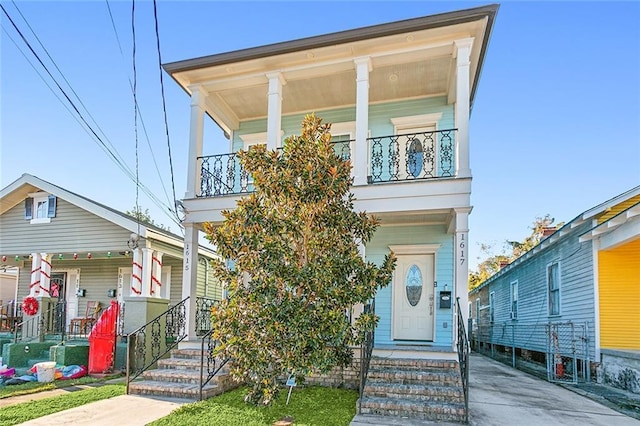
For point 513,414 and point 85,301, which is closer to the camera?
point 513,414

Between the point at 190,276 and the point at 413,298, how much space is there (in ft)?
15.3

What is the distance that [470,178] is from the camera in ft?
23.1

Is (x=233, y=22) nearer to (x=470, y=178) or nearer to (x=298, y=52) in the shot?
(x=298, y=52)

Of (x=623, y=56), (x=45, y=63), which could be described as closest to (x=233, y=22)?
(x=45, y=63)

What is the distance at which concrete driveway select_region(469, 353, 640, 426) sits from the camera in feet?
18.7

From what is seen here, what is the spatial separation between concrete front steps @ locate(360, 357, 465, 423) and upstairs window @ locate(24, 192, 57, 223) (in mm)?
10833

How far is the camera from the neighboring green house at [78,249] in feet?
37.7

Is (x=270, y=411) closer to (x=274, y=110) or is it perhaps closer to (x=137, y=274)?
(x=274, y=110)

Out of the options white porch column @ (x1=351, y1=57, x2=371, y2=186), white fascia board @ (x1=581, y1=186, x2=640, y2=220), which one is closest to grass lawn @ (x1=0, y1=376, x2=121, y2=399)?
white porch column @ (x1=351, y1=57, x2=371, y2=186)

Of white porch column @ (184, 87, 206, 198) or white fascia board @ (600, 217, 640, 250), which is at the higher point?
white porch column @ (184, 87, 206, 198)

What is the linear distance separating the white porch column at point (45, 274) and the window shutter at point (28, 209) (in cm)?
143

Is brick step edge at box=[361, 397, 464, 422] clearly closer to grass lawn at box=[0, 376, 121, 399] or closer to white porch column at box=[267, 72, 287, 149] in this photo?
white porch column at box=[267, 72, 287, 149]

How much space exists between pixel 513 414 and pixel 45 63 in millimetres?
10607

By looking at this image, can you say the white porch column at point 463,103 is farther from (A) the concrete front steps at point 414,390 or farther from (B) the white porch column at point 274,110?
(B) the white porch column at point 274,110
